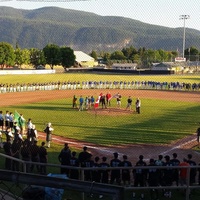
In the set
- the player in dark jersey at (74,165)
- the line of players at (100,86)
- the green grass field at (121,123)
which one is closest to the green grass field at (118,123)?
the green grass field at (121,123)

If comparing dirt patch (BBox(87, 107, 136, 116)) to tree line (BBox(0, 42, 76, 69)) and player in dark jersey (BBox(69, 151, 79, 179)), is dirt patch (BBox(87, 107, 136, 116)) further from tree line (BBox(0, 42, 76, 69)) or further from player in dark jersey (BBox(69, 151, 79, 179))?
tree line (BBox(0, 42, 76, 69))

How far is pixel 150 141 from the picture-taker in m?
19.6

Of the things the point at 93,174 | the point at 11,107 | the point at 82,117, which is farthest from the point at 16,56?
the point at 93,174

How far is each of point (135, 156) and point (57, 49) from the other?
89.9 metres

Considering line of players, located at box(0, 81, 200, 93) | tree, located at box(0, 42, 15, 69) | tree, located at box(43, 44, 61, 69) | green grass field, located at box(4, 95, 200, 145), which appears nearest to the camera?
green grass field, located at box(4, 95, 200, 145)

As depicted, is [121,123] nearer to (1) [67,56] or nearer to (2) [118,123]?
(2) [118,123]

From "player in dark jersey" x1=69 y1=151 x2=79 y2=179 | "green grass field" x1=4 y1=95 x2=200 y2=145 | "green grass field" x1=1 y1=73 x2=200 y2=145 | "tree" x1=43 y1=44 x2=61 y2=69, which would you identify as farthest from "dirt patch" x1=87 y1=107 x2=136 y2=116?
"tree" x1=43 y1=44 x2=61 y2=69

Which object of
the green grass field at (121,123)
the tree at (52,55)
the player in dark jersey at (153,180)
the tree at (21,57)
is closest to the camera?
the player in dark jersey at (153,180)

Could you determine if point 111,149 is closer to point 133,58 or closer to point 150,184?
point 150,184

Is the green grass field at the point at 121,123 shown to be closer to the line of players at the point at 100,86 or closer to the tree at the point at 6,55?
the line of players at the point at 100,86

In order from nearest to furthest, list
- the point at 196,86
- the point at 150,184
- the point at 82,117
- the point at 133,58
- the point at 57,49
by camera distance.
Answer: the point at 150,184, the point at 82,117, the point at 196,86, the point at 57,49, the point at 133,58

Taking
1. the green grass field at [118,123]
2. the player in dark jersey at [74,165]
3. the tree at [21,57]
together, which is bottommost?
the green grass field at [118,123]

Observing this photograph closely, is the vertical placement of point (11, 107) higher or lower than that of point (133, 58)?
lower

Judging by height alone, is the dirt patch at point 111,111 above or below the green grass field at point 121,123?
above
